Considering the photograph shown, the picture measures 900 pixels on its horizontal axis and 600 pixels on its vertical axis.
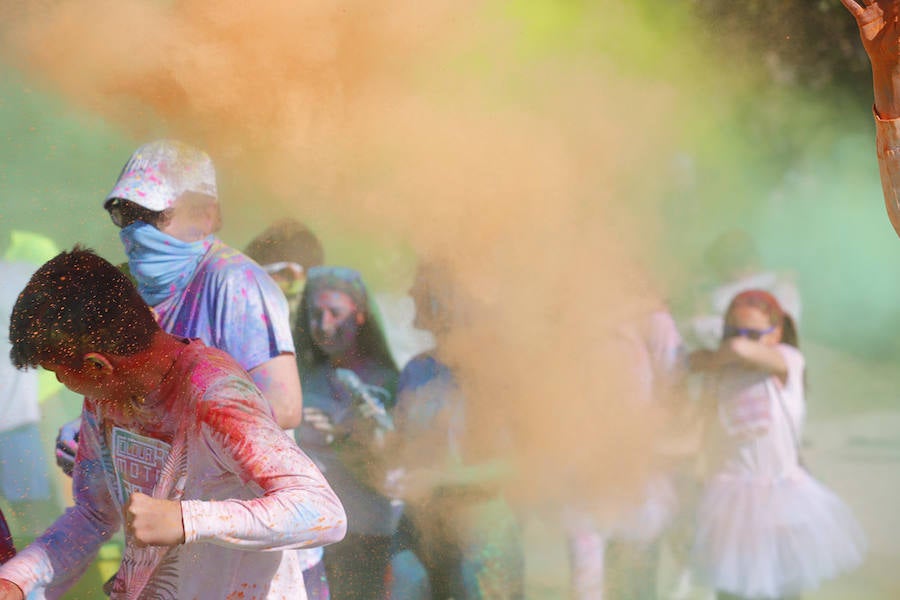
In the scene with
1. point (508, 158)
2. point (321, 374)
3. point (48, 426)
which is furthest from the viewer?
point (508, 158)

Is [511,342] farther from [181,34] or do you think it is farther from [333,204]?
[181,34]

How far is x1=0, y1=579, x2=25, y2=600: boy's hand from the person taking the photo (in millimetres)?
2201

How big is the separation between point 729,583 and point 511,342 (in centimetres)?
127

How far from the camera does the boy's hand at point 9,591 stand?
2201 millimetres

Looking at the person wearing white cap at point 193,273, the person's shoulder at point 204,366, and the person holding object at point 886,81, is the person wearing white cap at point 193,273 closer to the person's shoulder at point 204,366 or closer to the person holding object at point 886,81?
the person's shoulder at point 204,366

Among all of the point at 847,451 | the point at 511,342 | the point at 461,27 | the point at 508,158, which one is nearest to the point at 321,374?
the point at 511,342

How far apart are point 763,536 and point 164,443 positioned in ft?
8.30

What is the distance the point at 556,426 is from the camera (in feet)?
12.2

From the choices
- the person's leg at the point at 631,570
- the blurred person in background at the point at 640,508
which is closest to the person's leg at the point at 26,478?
the blurred person in background at the point at 640,508

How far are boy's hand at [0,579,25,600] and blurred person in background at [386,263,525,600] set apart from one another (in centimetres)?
141

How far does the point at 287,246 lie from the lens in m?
3.33

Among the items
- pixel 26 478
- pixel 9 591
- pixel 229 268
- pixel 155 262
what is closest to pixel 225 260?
pixel 229 268

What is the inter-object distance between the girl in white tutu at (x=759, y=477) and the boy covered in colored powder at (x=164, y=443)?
7.01 feet

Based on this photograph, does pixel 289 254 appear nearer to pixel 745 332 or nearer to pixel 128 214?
pixel 128 214
